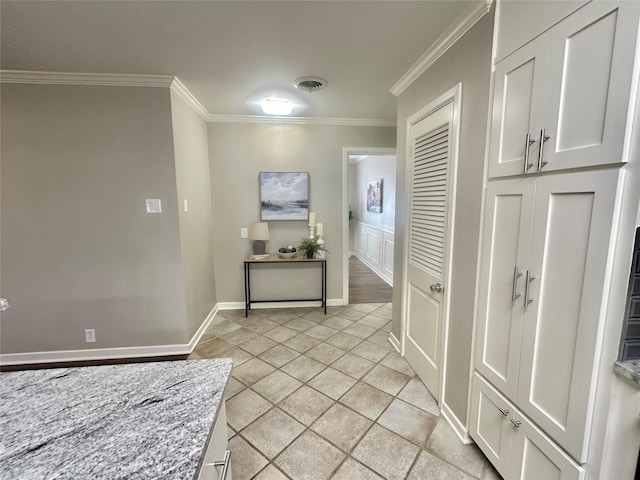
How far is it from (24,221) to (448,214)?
337 centimetres

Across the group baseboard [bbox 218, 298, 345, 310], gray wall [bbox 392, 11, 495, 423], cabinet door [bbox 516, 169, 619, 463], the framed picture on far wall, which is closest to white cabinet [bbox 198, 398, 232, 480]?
cabinet door [bbox 516, 169, 619, 463]

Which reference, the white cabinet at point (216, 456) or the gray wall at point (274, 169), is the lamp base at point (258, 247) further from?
the white cabinet at point (216, 456)

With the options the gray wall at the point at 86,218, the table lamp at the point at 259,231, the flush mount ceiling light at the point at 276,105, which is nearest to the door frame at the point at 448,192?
the flush mount ceiling light at the point at 276,105

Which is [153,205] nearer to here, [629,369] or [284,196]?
[284,196]

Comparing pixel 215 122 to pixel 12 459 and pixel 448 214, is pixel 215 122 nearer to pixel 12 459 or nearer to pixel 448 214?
pixel 448 214

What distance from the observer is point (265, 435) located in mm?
1714

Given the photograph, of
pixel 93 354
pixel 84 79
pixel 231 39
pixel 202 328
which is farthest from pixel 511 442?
pixel 84 79

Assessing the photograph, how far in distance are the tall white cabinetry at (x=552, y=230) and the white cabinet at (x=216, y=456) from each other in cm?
122

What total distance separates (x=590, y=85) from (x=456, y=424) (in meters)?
1.84

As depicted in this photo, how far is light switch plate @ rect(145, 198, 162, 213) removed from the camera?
2426 mm

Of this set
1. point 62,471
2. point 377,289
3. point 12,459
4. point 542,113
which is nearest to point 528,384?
point 542,113

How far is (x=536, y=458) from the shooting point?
3.84ft

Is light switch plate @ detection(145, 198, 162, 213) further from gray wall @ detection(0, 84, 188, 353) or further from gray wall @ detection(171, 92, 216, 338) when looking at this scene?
gray wall @ detection(171, 92, 216, 338)

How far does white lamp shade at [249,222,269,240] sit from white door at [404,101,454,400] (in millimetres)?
1790
